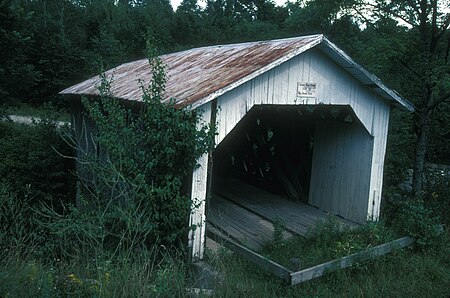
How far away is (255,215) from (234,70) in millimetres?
3480

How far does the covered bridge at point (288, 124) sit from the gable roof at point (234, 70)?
0.08ft

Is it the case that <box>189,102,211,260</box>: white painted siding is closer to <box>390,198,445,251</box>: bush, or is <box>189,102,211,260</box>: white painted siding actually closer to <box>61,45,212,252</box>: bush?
<box>61,45,212,252</box>: bush

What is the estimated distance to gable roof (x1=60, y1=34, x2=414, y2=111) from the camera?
6.54 metres

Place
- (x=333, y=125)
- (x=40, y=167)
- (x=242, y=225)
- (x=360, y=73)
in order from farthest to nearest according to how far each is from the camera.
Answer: (x=40, y=167)
(x=333, y=125)
(x=242, y=225)
(x=360, y=73)

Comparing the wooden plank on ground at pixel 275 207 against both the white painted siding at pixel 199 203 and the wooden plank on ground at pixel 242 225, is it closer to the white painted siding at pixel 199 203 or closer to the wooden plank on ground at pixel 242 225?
the wooden plank on ground at pixel 242 225

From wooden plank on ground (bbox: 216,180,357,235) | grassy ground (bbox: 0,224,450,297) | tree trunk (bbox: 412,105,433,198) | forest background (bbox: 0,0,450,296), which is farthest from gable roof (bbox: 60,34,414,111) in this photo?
wooden plank on ground (bbox: 216,180,357,235)

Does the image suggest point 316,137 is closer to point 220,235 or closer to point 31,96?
point 220,235

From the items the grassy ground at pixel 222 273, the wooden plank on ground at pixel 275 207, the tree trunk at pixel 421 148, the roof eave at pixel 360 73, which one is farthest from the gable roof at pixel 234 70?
the wooden plank on ground at pixel 275 207

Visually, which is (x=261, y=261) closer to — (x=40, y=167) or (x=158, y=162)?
(x=158, y=162)

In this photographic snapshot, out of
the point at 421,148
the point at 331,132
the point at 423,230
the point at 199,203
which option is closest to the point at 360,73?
the point at 331,132

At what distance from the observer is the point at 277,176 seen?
37.9 ft

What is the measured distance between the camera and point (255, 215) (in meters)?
9.36

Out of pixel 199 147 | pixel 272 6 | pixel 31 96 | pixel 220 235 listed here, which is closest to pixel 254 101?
pixel 199 147

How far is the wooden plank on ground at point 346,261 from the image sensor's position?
561 centimetres
